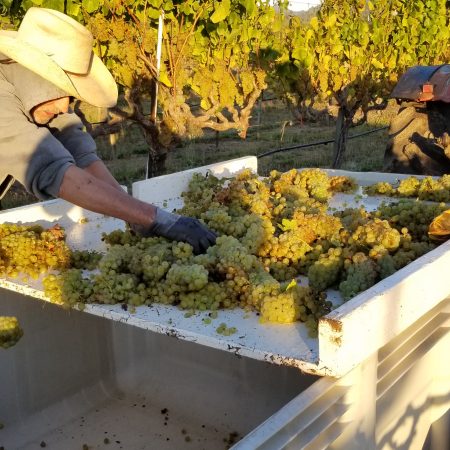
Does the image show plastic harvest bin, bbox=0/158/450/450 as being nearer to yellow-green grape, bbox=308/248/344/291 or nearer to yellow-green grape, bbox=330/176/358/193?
yellow-green grape, bbox=308/248/344/291

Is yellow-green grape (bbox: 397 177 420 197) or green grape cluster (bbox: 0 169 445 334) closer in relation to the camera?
green grape cluster (bbox: 0 169 445 334)

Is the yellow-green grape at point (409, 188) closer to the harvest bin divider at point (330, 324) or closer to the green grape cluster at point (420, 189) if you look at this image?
the green grape cluster at point (420, 189)

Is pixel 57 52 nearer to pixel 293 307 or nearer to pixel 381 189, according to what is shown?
pixel 293 307

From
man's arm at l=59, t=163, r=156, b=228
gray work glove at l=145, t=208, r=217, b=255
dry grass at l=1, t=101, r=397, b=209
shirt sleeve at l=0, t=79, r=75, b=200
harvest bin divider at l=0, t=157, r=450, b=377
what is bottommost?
dry grass at l=1, t=101, r=397, b=209

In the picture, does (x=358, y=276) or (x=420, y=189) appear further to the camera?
(x=420, y=189)

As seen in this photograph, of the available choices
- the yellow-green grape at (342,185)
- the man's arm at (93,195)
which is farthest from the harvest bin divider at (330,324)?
the yellow-green grape at (342,185)

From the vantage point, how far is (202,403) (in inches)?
127

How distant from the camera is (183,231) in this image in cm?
240

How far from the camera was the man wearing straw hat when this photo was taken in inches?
88.7

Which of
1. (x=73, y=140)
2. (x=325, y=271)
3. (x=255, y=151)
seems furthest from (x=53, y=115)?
(x=255, y=151)

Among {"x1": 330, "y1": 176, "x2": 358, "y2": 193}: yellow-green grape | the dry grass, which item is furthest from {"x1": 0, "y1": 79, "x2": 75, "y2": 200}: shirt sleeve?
the dry grass

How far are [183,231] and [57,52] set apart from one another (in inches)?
34.0

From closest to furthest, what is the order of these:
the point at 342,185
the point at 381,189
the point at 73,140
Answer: the point at 73,140 → the point at 381,189 → the point at 342,185

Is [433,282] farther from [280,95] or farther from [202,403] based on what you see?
[280,95]
